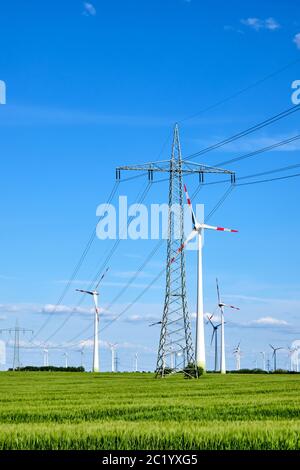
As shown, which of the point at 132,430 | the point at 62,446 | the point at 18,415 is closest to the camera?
the point at 62,446

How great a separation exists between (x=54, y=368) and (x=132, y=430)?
17515 centimetres

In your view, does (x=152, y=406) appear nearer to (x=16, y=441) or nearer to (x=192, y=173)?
(x=16, y=441)

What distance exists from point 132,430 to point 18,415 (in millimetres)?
12382

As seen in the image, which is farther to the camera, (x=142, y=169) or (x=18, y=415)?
(x=142, y=169)

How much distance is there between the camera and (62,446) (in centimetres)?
1616

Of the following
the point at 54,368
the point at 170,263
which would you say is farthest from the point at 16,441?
the point at 54,368

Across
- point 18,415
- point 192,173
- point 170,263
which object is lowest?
point 18,415

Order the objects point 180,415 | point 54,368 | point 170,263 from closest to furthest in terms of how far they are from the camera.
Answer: point 180,415
point 170,263
point 54,368

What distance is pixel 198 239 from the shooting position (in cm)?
10088
